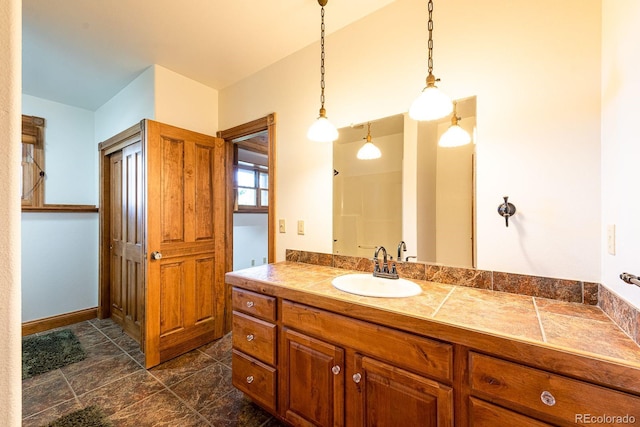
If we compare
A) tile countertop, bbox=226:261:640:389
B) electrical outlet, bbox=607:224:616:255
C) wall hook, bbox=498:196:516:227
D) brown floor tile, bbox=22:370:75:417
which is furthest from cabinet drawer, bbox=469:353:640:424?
brown floor tile, bbox=22:370:75:417

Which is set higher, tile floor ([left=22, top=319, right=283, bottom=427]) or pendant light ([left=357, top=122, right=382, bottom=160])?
pendant light ([left=357, top=122, right=382, bottom=160])

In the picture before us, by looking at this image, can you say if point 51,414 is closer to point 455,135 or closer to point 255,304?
point 255,304

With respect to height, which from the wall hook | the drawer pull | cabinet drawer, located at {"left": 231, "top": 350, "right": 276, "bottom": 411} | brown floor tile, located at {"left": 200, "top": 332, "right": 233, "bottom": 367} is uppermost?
the wall hook

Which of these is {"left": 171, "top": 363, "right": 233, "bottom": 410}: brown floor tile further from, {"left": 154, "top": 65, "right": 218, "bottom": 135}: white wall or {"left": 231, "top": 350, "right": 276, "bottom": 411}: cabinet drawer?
{"left": 154, "top": 65, "right": 218, "bottom": 135}: white wall

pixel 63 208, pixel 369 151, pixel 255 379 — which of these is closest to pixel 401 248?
pixel 369 151

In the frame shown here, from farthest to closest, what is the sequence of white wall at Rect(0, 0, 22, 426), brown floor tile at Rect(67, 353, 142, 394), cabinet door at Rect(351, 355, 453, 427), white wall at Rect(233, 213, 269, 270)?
1. white wall at Rect(233, 213, 269, 270)
2. brown floor tile at Rect(67, 353, 142, 394)
3. cabinet door at Rect(351, 355, 453, 427)
4. white wall at Rect(0, 0, 22, 426)

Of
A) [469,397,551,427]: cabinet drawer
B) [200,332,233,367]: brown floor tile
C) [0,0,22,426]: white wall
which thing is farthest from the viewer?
[200,332,233,367]: brown floor tile

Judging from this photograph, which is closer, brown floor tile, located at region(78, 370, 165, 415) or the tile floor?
the tile floor

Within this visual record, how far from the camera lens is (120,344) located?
8.46 ft

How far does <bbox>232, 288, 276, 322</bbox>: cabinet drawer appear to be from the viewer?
1.55 m

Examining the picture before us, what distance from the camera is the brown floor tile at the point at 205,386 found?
181cm

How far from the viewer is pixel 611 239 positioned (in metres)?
1.11

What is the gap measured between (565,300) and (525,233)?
34cm

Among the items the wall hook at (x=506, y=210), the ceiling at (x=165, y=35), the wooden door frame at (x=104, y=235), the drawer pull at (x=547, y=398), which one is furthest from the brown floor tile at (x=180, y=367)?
the ceiling at (x=165, y=35)
